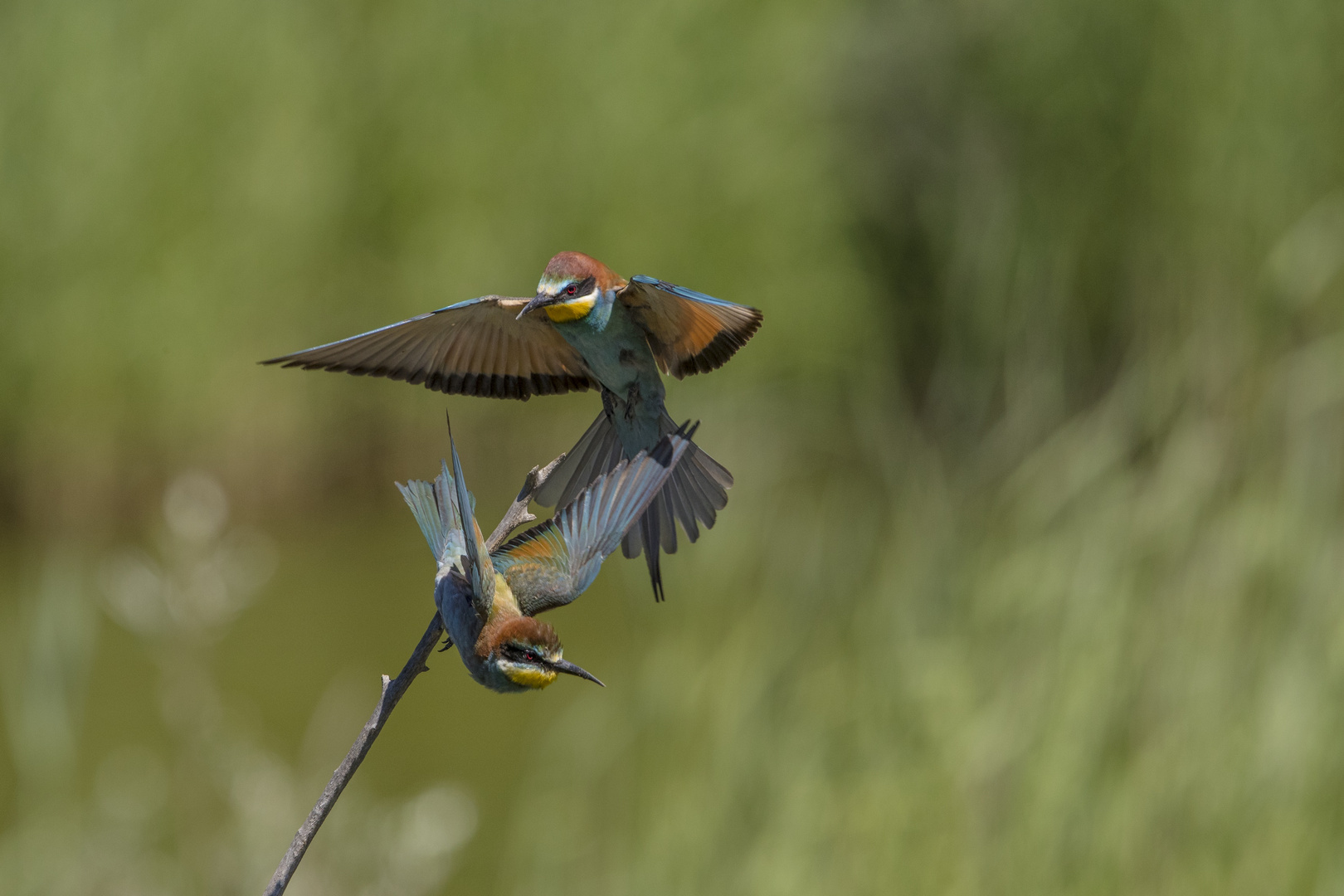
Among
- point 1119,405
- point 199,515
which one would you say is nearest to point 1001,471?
point 1119,405

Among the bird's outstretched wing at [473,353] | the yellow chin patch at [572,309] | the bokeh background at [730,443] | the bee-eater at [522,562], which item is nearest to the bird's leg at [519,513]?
the bee-eater at [522,562]

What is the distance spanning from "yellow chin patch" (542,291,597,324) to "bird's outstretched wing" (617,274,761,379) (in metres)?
0.04

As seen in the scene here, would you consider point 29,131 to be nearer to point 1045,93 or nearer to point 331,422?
point 331,422

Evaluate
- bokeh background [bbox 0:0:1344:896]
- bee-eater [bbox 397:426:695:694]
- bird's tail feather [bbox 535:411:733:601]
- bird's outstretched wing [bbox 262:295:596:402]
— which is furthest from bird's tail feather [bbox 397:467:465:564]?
bokeh background [bbox 0:0:1344:896]

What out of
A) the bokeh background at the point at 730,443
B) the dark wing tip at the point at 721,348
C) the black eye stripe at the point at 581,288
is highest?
the black eye stripe at the point at 581,288

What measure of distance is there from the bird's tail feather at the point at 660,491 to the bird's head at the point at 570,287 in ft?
0.32

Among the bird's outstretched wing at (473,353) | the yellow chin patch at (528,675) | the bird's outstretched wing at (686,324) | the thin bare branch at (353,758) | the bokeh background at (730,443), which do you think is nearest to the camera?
the thin bare branch at (353,758)

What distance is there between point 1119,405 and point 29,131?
4802 mm

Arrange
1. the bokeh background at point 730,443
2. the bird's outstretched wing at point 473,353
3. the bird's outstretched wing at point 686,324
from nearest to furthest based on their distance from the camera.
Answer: the bird's outstretched wing at point 473,353, the bird's outstretched wing at point 686,324, the bokeh background at point 730,443

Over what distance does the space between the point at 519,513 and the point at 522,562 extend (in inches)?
2.4

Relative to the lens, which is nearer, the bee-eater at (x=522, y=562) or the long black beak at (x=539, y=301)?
the bee-eater at (x=522, y=562)

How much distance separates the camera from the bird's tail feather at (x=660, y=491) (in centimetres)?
117

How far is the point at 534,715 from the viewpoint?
18.8 feet

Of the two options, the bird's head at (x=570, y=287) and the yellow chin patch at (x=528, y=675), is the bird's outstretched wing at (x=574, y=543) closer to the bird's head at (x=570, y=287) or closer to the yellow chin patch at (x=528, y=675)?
the yellow chin patch at (x=528, y=675)
